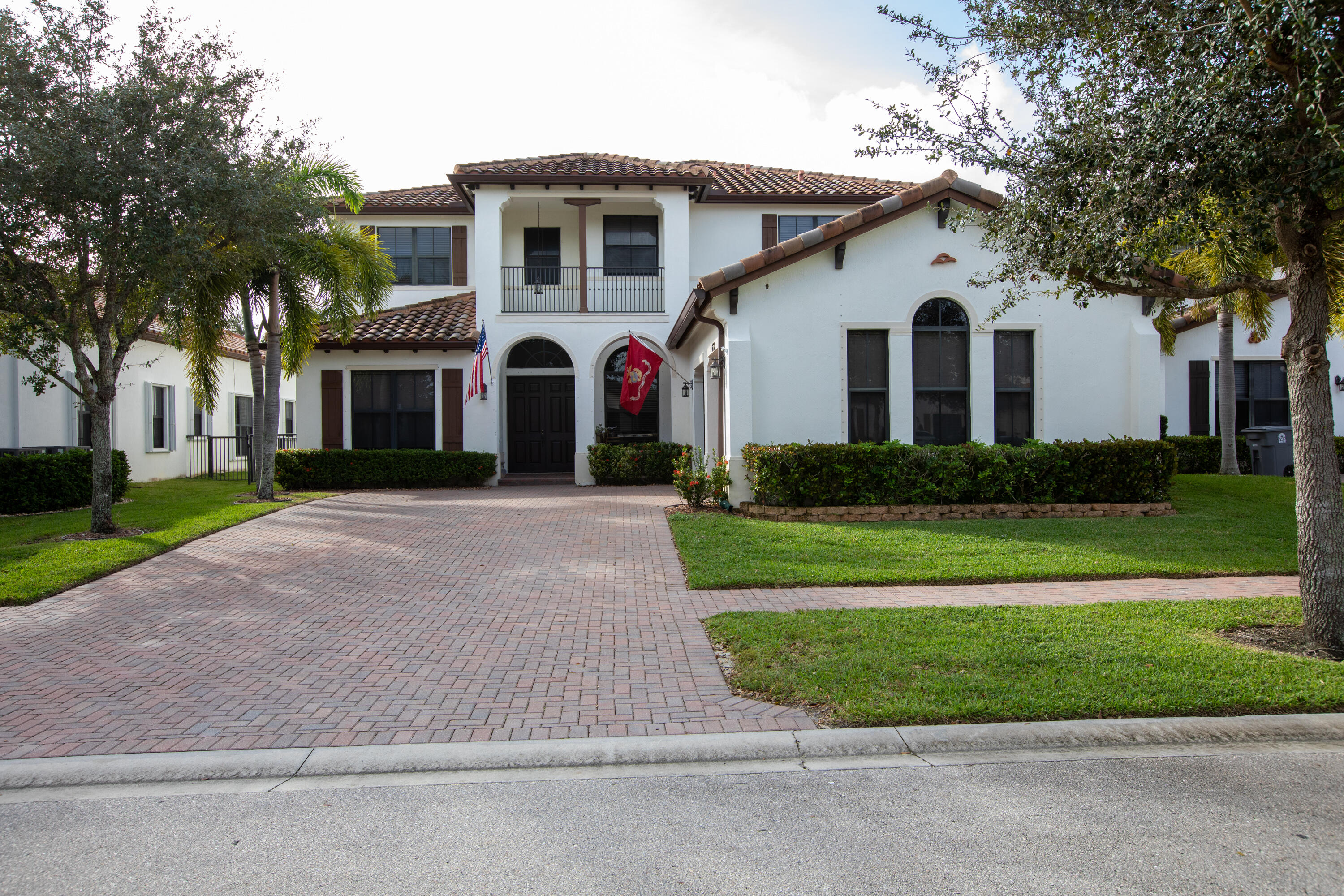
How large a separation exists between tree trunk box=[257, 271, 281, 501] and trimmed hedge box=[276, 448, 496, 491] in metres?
1.73

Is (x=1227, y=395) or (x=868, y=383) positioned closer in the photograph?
(x=868, y=383)

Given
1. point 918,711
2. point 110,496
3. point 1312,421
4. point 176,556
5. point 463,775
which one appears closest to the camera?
point 463,775

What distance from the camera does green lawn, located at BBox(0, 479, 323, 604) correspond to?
28.5ft

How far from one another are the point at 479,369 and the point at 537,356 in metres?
2.96

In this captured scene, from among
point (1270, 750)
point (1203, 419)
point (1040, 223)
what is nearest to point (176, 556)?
point (1040, 223)

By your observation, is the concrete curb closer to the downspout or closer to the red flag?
the downspout

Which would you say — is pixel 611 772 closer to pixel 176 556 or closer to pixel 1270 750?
pixel 1270 750

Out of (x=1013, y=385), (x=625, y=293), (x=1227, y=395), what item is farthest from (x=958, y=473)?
(x=625, y=293)

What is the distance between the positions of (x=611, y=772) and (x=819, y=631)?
99.2 inches

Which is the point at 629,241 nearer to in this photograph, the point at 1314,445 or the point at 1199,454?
the point at 1199,454

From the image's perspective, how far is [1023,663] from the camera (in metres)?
5.44

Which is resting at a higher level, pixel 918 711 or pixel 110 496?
pixel 110 496

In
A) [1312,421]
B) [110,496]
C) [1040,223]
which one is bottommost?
[110,496]

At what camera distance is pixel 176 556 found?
10.2 meters
